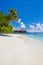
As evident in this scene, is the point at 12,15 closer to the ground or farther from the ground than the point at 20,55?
farther from the ground

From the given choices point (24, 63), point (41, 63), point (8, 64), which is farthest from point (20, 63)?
point (41, 63)

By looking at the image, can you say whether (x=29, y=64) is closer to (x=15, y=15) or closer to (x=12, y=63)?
(x=12, y=63)

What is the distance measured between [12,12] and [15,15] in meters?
0.96

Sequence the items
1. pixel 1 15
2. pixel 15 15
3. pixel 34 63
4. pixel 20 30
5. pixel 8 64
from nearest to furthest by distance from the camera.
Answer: pixel 8 64 < pixel 34 63 < pixel 15 15 < pixel 1 15 < pixel 20 30

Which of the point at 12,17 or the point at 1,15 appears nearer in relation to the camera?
the point at 12,17

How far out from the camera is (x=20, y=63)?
12.8 feet

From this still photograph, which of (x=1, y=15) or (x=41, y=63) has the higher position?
(x=1, y=15)

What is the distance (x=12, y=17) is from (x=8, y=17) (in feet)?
3.87

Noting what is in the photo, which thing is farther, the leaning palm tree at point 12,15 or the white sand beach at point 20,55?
the leaning palm tree at point 12,15

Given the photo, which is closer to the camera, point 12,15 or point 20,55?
point 20,55

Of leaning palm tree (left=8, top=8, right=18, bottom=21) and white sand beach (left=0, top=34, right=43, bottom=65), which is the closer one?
white sand beach (left=0, top=34, right=43, bottom=65)

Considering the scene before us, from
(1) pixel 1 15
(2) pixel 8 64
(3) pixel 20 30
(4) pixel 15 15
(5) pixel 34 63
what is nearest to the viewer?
(2) pixel 8 64

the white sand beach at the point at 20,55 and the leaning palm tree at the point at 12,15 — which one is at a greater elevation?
the leaning palm tree at the point at 12,15

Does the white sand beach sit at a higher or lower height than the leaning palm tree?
lower
